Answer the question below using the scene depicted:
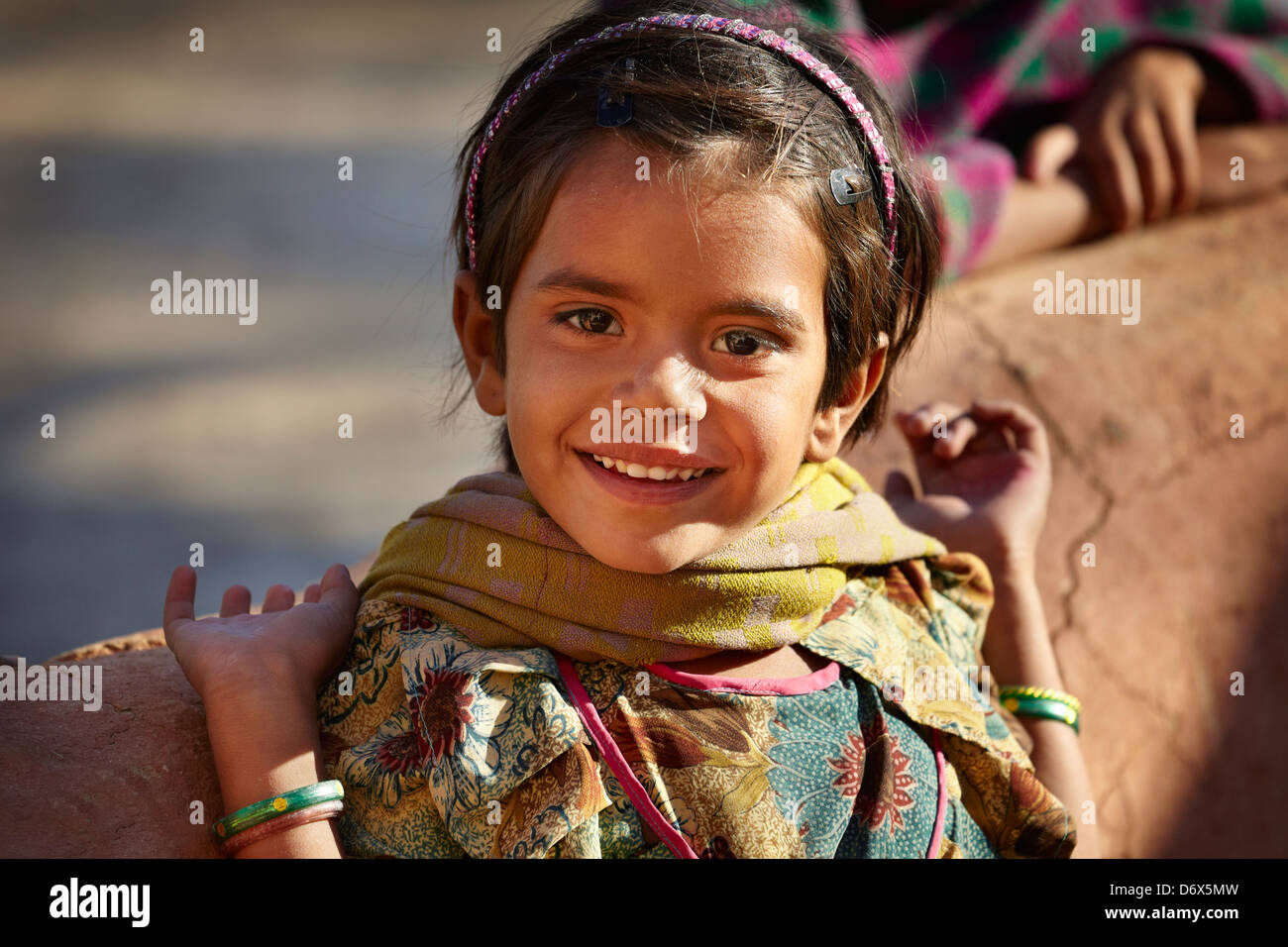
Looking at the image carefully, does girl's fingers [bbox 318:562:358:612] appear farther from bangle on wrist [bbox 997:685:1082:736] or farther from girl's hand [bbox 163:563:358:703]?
bangle on wrist [bbox 997:685:1082:736]

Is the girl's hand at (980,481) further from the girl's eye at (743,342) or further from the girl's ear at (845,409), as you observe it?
the girl's eye at (743,342)

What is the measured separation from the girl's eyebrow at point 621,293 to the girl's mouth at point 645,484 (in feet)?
0.59

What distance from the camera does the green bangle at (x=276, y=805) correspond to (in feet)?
4.21

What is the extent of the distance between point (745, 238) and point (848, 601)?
55 cm

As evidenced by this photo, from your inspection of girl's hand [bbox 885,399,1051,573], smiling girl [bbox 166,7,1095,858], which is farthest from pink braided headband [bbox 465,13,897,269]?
girl's hand [bbox 885,399,1051,573]

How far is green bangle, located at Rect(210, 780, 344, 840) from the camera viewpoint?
1.28 m

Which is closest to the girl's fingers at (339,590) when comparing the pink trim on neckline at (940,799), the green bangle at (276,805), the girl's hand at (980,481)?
the green bangle at (276,805)

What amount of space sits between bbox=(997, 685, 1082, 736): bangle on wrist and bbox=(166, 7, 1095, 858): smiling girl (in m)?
0.31

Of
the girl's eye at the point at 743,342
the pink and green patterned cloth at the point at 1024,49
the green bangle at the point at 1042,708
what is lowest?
the green bangle at the point at 1042,708

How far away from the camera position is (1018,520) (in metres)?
2.07

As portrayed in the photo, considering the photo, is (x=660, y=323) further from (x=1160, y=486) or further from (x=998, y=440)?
(x=1160, y=486)

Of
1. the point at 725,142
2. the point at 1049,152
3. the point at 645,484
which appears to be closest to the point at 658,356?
the point at 645,484

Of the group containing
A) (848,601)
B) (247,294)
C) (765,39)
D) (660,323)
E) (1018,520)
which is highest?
(247,294)
